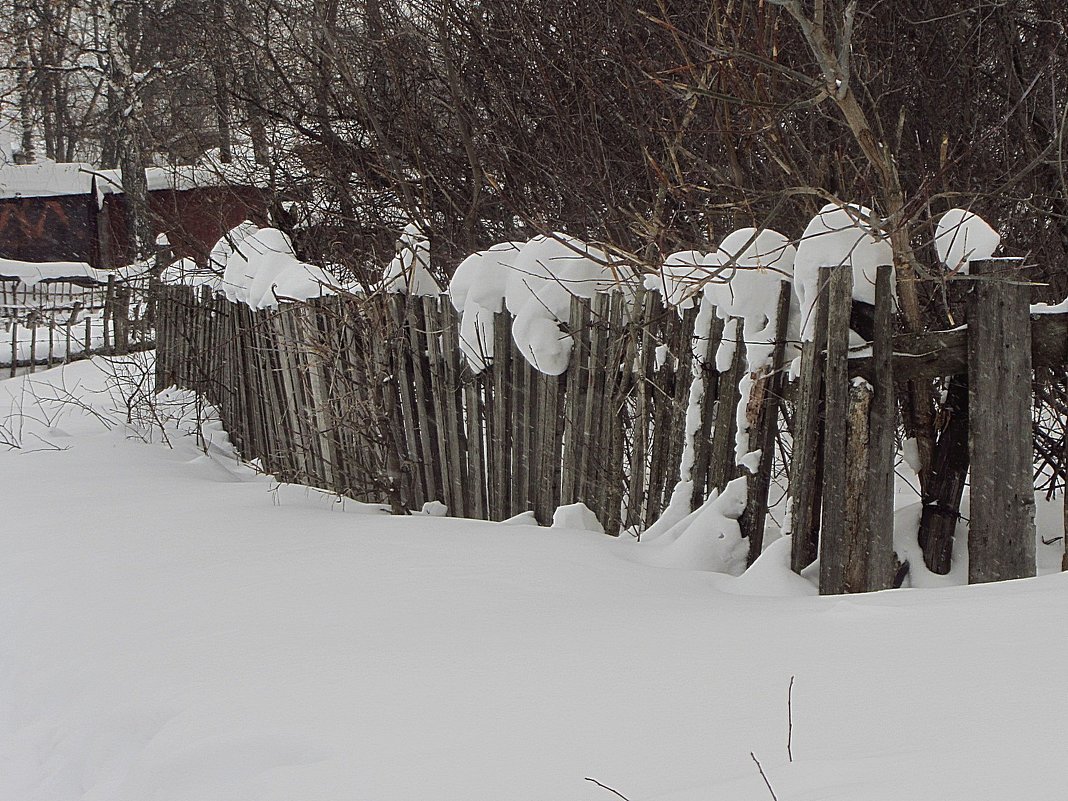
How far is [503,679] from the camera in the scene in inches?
92.8

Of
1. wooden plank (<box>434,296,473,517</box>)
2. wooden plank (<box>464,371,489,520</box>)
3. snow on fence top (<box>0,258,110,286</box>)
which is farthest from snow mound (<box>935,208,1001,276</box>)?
snow on fence top (<box>0,258,110,286</box>)

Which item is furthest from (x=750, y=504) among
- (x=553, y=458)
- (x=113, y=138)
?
(x=113, y=138)

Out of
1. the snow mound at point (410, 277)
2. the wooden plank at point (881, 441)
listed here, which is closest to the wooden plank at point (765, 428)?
the wooden plank at point (881, 441)

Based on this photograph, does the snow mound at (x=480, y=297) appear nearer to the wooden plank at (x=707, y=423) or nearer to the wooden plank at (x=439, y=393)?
the wooden plank at (x=439, y=393)

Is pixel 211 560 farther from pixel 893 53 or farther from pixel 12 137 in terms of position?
pixel 12 137

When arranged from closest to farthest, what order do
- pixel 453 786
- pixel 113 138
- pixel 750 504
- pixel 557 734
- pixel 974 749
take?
pixel 974 749
pixel 453 786
pixel 557 734
pixel 750 504
pixel 113 138

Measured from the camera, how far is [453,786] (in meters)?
1.91

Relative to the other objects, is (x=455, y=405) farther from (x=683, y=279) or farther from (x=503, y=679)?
(x=503, y=679)

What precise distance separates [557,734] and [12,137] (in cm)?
3844

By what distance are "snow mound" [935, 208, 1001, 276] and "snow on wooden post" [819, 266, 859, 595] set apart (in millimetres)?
328

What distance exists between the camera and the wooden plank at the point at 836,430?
2.96 m

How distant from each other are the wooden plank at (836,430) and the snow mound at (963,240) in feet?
1.07

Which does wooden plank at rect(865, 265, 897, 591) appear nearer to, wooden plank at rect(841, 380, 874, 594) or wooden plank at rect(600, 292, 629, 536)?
wooden plank at rect(841, 380, 874, 594)

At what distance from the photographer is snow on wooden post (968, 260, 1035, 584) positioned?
2.83 m
